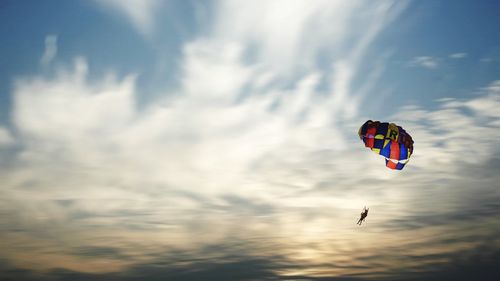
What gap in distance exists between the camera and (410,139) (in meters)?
56.6

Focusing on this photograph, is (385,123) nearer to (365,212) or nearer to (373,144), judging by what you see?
(373,144)

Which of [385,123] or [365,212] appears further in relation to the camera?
[365,212]

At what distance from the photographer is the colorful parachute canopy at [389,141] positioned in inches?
2189

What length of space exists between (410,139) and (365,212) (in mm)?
12571

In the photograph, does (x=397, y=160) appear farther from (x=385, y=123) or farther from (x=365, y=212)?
(x=365, y=212)

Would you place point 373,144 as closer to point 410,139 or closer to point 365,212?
point 410,139

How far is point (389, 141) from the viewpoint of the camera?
55.7 metres

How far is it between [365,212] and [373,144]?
39.2ft

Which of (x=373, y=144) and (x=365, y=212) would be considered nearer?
(x=373, y=144)

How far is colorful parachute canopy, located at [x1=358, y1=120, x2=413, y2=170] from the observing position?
55594 millimetres

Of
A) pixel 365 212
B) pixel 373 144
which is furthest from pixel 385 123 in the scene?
pixel 365 212

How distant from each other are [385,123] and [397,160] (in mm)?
4644

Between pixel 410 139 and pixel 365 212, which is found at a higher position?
pixel 410 139

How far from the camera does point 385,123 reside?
186ft
